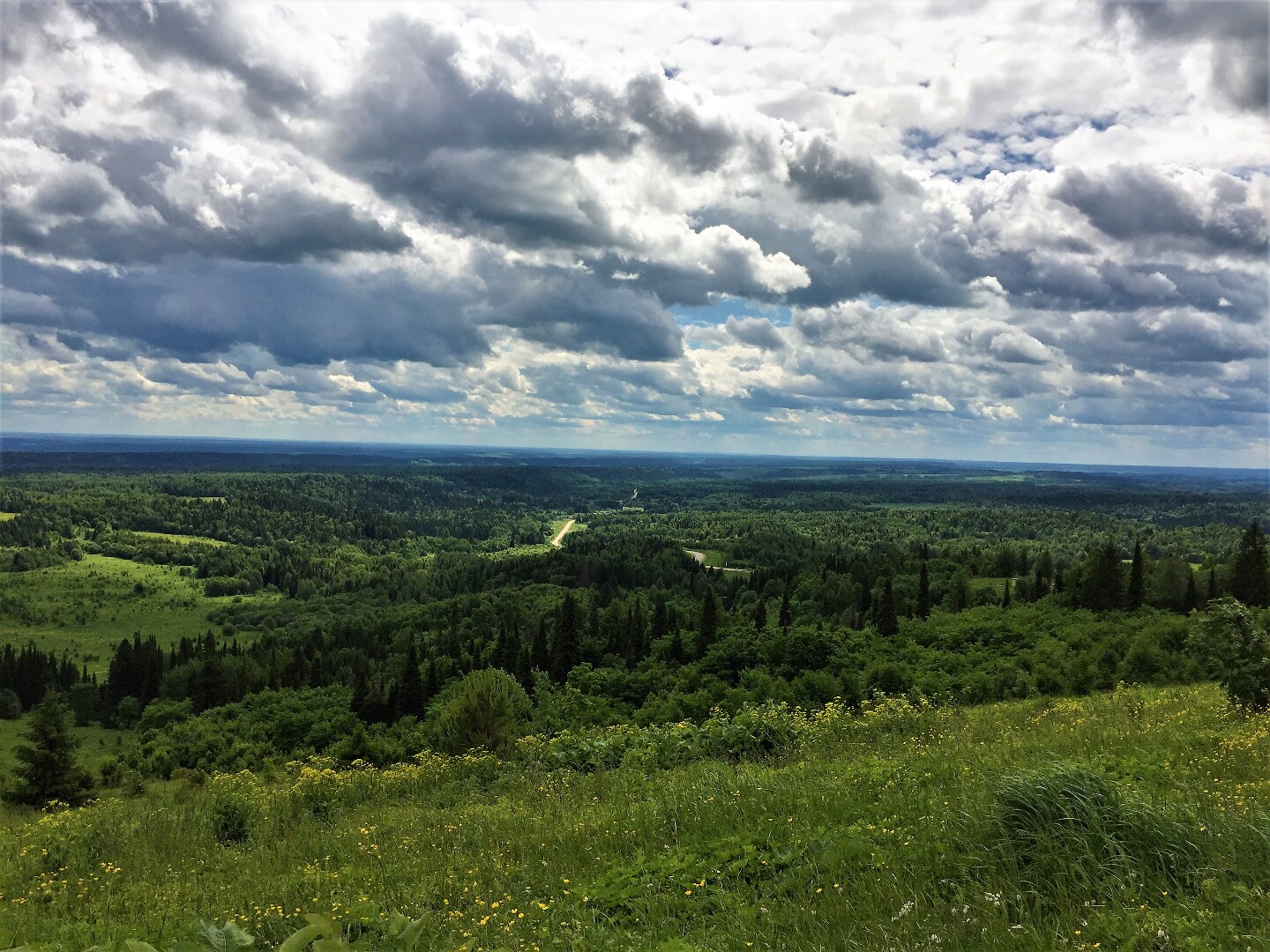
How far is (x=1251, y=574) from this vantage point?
6531 centimetres

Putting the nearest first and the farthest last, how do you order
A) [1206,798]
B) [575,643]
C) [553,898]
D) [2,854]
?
[1206,798], [553,898], [2,854], [575,643]

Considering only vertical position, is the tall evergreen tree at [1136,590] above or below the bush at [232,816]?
below

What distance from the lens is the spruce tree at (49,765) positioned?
4756 cm

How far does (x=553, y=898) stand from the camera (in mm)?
8461

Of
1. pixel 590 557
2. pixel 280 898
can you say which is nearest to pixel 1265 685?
A: pixel 280 898

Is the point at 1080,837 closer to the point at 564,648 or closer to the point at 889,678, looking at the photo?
the point at 889,678

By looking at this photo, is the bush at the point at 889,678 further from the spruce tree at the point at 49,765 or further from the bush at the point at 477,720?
the spruce tree at the point at 49,765

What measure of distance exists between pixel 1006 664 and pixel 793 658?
17.2m

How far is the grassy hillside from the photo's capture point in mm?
5875

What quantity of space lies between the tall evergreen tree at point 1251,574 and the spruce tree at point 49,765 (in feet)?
321

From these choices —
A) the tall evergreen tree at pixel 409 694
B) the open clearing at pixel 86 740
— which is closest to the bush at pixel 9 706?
the open clearing at pixel 86 740

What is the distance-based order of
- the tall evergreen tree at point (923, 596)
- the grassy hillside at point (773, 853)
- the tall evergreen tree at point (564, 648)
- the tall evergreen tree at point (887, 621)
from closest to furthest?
the grassy hillside at point (773, 853) → the tall evergreen tree at point (887, 621) → the tall evergreen tree at point (564, 648) → the tall evergreen tree at point (923, 596)

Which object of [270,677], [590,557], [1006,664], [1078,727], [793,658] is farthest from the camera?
[590,557]

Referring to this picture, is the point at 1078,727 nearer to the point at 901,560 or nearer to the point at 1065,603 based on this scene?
the point at 1065,603
